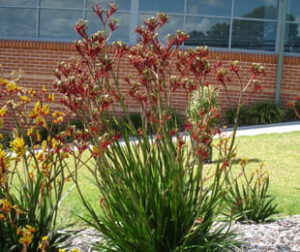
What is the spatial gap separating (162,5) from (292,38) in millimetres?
3630

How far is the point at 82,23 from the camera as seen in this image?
2.05 meters

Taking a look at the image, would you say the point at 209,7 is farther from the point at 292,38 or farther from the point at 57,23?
→ the point at 57,23

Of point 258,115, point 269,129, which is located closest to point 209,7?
point 258,115

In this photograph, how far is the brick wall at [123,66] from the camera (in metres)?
10.6

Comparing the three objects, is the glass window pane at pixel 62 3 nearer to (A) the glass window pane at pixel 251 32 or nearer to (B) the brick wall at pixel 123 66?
(B) the brick wall at pixel 123 66

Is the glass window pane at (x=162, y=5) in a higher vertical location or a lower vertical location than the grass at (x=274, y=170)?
higher

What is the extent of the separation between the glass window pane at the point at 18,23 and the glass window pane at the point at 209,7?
429cm

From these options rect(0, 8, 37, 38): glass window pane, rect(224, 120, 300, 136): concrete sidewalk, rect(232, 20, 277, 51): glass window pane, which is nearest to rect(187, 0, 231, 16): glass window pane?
rect(232, 20, 277, 51): glass window pane

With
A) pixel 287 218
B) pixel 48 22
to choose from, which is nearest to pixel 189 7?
pixel 48 22

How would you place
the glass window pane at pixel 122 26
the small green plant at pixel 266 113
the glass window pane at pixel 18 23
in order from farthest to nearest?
the glass window pane at pixel 18 23
the glass window pane at pixel 122 26
the small green plant at pixel 266 113

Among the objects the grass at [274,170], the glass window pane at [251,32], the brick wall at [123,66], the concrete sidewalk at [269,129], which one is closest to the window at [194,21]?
the glass window pane at [251,32]

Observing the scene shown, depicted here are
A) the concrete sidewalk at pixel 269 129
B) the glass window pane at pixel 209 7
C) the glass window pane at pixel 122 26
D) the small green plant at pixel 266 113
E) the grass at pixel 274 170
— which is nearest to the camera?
the grass at pixel 274 170

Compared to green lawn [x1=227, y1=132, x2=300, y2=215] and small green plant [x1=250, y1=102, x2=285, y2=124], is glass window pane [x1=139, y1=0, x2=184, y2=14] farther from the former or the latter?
green lawn [x1=227, y1=132, x2=300, y2=215]

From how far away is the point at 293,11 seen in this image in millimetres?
11656
